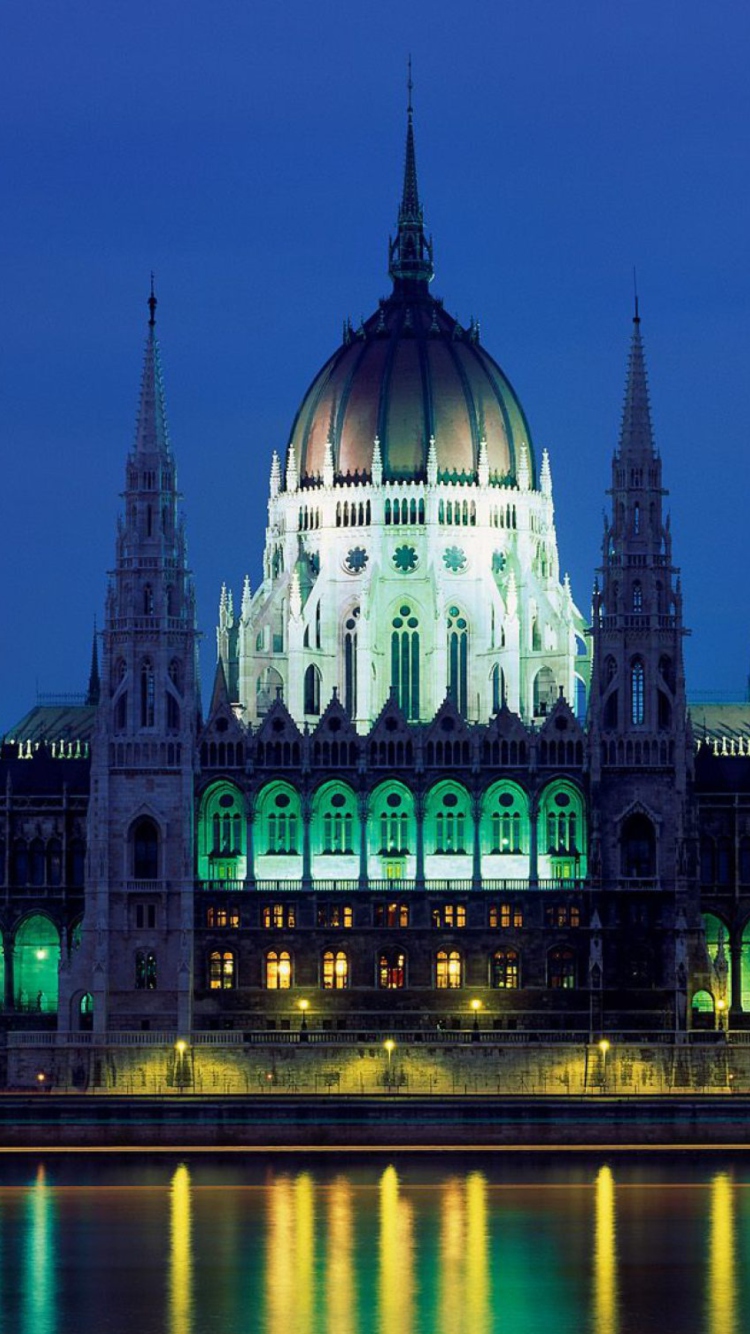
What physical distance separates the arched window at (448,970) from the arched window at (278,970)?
6.58 meters

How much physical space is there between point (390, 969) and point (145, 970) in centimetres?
1091

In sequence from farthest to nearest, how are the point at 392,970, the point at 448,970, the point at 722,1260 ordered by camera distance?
the point at 392,970
the point at 448,970
the point at 722,1260

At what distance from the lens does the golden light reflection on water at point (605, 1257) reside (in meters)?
125

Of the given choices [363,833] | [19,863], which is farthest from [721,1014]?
[19,863]

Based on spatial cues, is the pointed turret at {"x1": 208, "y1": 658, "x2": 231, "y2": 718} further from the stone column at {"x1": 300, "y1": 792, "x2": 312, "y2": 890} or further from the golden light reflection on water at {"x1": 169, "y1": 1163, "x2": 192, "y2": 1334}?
the golden light reflection on water at {"x1": 169, "y1": 1163, "x2": 192, "y2": 1334}

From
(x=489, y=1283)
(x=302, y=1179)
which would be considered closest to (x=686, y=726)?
(x=302, y=1179)

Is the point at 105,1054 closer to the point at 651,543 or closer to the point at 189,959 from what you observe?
the point at 189,959

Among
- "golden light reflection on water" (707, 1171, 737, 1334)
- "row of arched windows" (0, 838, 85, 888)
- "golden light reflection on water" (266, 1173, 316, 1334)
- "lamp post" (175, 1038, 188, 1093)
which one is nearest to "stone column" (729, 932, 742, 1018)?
"lamp post" (175, 1038, 188, 1093)

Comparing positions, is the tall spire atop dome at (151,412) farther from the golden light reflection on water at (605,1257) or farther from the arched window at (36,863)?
the golden light reflection on water at (605,1257)

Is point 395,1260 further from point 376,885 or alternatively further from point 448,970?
point 376,885

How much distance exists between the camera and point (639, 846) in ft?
600

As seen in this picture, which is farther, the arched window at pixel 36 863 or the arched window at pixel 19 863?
the arched window at pixel 19 863

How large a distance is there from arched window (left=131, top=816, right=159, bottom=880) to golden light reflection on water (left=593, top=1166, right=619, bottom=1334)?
3722 cm

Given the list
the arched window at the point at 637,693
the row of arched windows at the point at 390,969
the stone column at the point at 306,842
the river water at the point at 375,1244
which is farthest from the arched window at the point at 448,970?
the river water at the point at 375,1244
